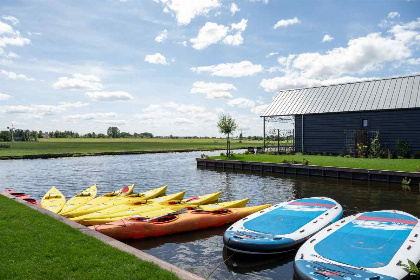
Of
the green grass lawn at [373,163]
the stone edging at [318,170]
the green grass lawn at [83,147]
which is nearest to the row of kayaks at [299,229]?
the stone edging at [318,170]

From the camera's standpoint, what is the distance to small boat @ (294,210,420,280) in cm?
743

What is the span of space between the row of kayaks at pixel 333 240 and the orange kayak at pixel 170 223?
5.94ft

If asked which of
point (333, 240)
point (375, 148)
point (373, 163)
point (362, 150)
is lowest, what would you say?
point (333, 240)

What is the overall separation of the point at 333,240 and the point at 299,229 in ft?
4.98

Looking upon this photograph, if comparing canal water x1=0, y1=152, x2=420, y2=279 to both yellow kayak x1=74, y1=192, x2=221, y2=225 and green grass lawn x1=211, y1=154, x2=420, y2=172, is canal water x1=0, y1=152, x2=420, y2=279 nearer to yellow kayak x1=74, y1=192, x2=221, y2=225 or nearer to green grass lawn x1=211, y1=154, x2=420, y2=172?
yellow kayak x1=74, y1=192, x2=221, y2=225

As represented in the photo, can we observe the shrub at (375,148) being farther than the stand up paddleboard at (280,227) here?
Yes

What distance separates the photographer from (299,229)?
10938 millimetres

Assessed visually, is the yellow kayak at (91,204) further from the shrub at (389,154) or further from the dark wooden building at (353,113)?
the shrub at (389,154)

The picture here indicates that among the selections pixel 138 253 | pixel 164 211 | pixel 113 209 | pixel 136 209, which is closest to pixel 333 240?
pixel 138 253

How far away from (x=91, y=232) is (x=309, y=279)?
251 inches

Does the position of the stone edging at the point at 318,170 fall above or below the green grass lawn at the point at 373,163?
below

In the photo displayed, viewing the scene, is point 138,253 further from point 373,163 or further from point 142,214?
point 373,163

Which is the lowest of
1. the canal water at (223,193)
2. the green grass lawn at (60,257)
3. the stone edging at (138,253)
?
the canal water at (223,193)

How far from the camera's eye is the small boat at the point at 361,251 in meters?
7.43
